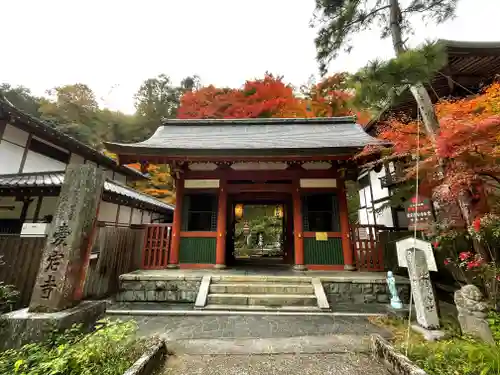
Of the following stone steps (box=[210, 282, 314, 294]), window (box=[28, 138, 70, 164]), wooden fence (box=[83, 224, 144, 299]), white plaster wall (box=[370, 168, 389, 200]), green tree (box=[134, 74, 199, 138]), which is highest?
green tree (box=[134, 74, 199, 138])

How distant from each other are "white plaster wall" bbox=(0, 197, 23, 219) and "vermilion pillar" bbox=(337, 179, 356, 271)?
11926 millimetres

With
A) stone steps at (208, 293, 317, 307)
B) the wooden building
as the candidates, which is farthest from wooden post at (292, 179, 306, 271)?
stone steps at (208, 293, 317, 307)

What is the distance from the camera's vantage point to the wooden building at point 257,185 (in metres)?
6.88

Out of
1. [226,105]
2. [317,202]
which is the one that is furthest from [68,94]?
[317,202]

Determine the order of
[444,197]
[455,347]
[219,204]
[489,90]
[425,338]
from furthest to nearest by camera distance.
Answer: [219,204] < [489,90] < [444,197] < [425,338] < [455,347]

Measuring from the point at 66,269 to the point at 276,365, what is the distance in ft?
10.4

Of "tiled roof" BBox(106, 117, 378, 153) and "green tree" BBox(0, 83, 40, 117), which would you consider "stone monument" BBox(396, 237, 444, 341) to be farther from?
"green tree" BBox(0, 83, 40, 117)

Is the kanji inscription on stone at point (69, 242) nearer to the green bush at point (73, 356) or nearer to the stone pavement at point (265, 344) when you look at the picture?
the green bush at point (73, 356)

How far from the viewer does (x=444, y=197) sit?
14.0 feet

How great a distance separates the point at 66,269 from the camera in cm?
298

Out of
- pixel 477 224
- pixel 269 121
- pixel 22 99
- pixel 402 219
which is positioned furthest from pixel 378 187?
pixel 22 99

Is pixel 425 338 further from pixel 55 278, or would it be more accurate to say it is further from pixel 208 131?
pixel 208 131

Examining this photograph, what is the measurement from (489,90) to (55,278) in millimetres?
10172

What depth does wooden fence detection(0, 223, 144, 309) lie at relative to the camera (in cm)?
491
